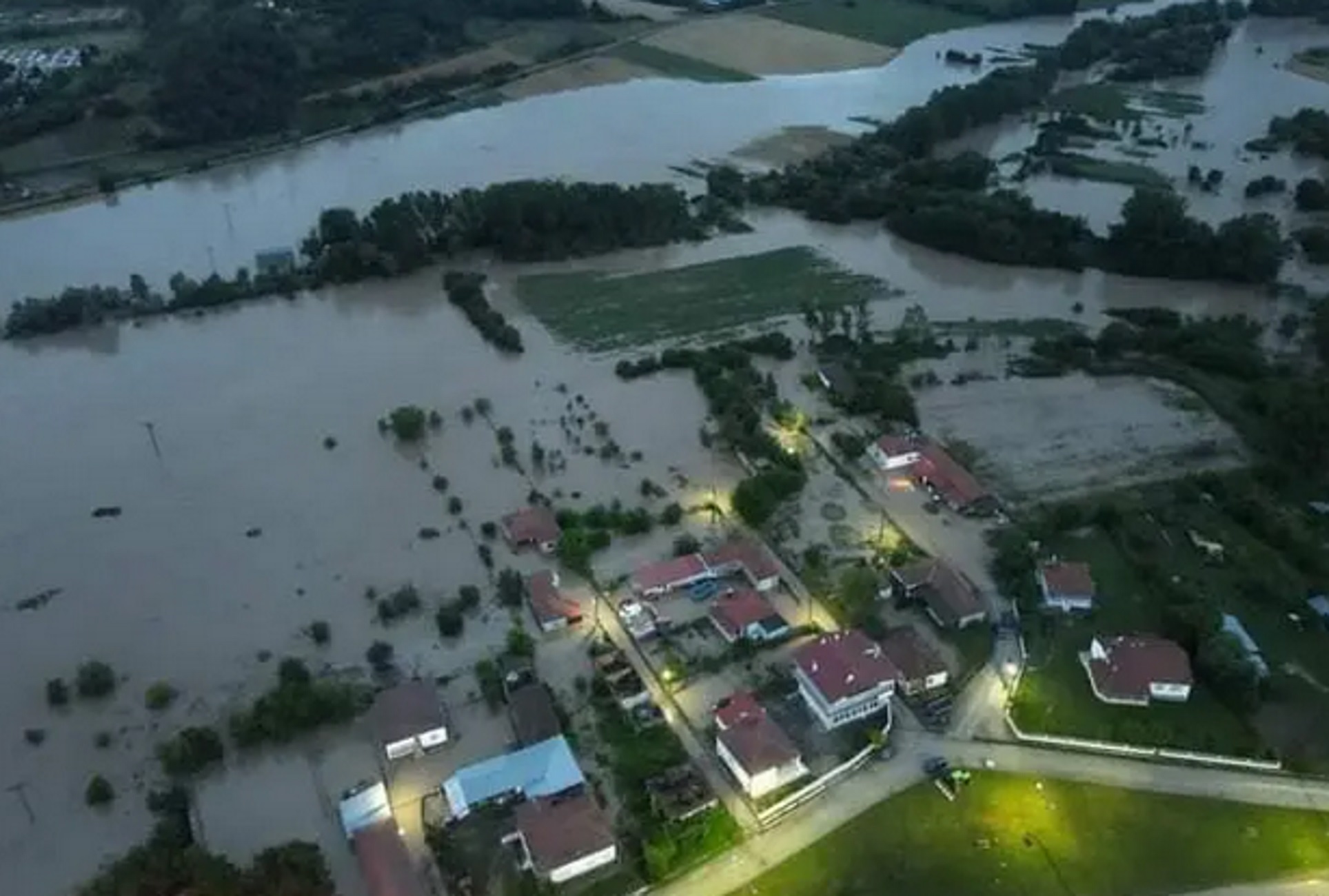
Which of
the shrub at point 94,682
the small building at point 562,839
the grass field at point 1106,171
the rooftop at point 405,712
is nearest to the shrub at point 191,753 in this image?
the shrub at point 94,682

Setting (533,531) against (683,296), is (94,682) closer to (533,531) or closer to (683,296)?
(533,531)

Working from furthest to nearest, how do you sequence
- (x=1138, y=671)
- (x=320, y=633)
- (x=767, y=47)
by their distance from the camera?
(x=767, y=47)
(x=320, y=633)
(x=1138, y=671)

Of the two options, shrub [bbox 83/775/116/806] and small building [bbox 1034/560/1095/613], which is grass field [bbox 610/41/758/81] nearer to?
small building [bbox 1034/560/1095/613]

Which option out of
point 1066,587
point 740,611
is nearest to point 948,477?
point 1066,587

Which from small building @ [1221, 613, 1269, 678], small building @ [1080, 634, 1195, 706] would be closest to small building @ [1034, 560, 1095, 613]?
small building @ [1080, 634, 1195, 706]

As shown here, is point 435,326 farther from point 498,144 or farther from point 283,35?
point 283,35

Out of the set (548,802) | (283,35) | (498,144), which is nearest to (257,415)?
(548,802)
